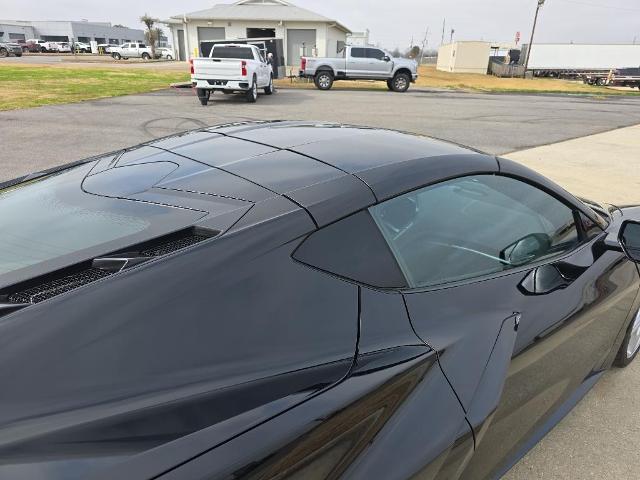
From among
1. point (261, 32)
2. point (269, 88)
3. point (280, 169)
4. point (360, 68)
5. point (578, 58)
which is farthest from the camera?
point (578, 58)

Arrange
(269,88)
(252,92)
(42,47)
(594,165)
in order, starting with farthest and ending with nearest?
(42,47) → (269,88) → (252,92) → (594,165)

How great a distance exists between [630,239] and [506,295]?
3.16 feet

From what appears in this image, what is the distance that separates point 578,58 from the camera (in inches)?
2039

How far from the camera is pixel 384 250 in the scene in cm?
145

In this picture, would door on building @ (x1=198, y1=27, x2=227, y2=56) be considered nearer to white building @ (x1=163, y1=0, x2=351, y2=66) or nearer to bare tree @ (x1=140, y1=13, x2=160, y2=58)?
white building @ (x1=163, y1=0, x2=351, y2=66)

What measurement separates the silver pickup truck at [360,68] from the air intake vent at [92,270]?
22.4m

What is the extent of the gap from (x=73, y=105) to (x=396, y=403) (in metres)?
15.5

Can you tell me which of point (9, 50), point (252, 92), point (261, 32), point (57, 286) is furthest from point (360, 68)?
point (9, 50)

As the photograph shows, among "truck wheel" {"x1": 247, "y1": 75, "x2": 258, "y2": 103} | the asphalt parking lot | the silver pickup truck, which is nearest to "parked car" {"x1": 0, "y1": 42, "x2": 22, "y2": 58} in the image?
the asphalt parking lot

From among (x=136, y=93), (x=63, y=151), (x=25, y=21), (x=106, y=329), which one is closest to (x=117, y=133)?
(x=63, y=151)

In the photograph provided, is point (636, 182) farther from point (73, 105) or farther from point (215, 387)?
point (73, 105)

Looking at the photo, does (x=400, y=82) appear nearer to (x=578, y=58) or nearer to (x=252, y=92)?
(x=252, y=92)

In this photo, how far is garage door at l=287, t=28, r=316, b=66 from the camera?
37.4 meters

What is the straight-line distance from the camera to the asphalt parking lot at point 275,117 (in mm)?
8779
